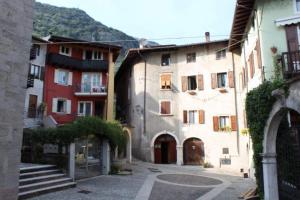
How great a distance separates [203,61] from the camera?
28.7 m

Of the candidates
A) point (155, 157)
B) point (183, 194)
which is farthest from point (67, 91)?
point (183, 194)

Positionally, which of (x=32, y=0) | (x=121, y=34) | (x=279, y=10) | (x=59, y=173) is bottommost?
(x=59, y=173)

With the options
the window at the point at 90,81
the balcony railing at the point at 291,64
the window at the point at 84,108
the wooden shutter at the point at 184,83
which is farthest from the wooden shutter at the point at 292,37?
the window at the point at 84,108

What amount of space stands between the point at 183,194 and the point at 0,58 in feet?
30.6

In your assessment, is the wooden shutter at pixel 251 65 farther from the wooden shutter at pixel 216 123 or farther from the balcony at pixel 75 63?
the balcony at pixel 75 63

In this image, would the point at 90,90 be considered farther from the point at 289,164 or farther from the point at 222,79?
the point at 289,164

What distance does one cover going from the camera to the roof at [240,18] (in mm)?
16562

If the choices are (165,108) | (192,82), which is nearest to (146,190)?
(165,108)

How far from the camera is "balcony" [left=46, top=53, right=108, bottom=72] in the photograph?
26.7 metres

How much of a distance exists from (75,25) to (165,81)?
4668 cm

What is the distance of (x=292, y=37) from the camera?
1468 centimetres

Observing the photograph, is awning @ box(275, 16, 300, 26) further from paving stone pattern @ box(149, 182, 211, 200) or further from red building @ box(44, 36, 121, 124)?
red building @ box(44, 36, 121, 124)

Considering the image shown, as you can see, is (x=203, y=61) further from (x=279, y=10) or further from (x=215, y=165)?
(x=279, y=10)

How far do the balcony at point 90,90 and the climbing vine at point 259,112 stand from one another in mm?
17265
